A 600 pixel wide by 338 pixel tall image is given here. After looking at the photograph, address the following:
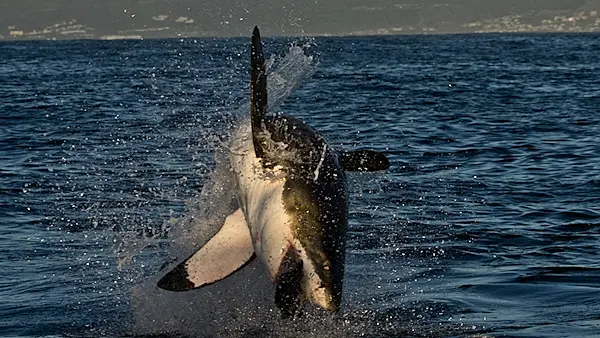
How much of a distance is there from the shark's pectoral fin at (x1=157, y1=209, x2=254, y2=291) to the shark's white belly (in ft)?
0.65

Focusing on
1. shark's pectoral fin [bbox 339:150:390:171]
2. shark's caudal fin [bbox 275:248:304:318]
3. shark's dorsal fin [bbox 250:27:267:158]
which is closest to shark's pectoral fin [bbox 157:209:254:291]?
shark's dorsal fin [bbox 250:27:267:158]

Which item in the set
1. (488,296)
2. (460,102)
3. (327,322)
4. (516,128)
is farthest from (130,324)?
(460,102)

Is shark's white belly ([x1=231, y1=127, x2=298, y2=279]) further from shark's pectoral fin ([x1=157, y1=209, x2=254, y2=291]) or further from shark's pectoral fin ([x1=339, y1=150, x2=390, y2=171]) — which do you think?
shark's pectoral fin ([x1=339, y1=150, x2=390, y2=171])

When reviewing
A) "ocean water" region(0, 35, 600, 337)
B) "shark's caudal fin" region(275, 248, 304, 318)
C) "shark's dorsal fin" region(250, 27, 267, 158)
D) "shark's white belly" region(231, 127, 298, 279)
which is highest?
"shark's dorsal fin" region(250, 27, 267, 158)

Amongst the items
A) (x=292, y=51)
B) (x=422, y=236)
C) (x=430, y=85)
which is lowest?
(x=430, y=85)

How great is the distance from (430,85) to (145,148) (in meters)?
20.3

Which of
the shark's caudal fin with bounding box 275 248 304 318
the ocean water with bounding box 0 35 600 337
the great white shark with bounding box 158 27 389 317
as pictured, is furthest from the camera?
the ocean water with bounding box 0 35 600 337

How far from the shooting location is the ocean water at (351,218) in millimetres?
9742

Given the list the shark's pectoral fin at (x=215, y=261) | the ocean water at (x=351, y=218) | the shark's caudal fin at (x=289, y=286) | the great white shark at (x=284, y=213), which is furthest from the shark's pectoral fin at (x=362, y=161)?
the shark's caudal fin at (x=289, y=286)

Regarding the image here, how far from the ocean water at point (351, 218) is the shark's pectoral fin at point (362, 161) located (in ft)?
4.34

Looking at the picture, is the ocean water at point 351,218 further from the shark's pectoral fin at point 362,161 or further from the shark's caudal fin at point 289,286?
the shark's caudal fin at point 289,286

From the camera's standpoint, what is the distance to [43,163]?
20203mm

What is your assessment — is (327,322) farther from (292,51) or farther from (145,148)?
(145,148)

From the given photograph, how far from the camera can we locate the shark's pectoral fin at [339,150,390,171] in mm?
8758
